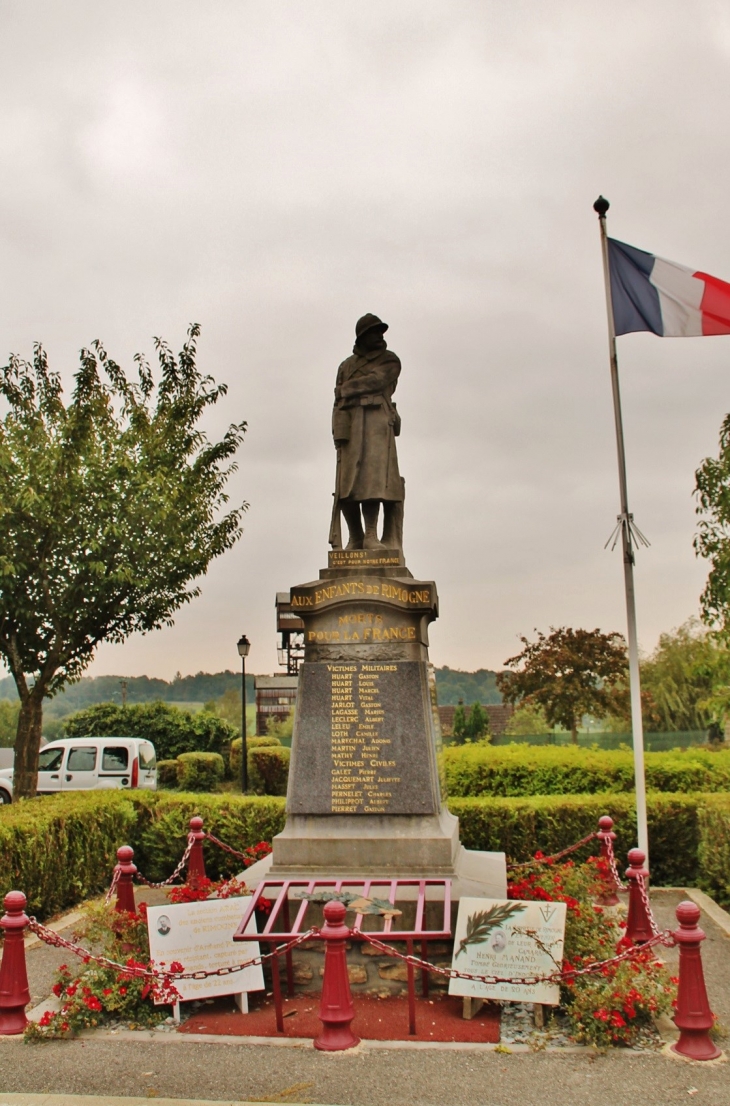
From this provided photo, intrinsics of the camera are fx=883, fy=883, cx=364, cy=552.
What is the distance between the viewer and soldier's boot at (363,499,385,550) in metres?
8.66

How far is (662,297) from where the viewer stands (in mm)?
9359

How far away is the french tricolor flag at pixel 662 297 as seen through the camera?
29.9 ft

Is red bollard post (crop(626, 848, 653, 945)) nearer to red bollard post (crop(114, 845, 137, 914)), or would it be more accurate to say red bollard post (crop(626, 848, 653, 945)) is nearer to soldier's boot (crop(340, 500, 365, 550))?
soldier's boot (crop(340, 500, 365, 550))

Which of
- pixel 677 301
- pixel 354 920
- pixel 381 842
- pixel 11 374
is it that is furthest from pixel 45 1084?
pixel 11 374

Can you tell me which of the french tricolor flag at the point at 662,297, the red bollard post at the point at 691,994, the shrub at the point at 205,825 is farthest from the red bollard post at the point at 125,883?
the french tricolor flag at the point at 662,297

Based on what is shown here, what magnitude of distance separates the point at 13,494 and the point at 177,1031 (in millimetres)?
11008

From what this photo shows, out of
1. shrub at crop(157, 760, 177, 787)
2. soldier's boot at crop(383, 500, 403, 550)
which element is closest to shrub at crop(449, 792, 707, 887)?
soldier's boot at crop(383, 500, 403, 550)

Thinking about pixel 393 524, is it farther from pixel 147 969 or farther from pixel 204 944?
pixel 147 969

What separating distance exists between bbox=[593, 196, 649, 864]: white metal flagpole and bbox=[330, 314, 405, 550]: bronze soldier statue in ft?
7.72

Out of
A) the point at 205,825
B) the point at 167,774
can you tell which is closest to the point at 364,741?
the point at 205,825

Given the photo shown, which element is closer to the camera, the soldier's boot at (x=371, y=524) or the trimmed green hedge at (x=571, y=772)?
the soldier's boot at (x=371, y=524)

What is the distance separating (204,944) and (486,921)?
6.56ft

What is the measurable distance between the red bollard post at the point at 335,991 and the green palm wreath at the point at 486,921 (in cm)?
95

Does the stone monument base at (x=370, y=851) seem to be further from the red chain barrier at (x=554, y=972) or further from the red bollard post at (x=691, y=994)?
the red bollard post at (x=691, y=994)
